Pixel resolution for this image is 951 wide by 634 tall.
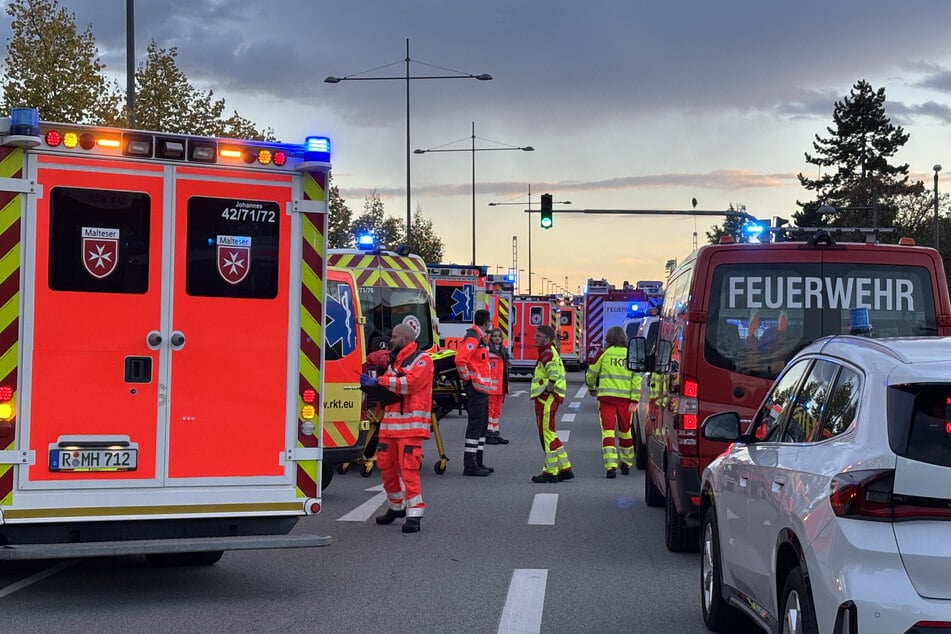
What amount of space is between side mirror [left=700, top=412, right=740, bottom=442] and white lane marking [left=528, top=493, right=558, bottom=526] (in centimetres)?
559

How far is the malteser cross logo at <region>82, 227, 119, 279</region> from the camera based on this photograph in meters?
8.20

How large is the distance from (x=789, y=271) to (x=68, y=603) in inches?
209

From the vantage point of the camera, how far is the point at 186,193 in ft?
27.8

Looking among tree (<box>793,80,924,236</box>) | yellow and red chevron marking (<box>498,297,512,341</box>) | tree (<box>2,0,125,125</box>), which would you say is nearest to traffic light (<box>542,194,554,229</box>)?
yellow and red chevron marking (<box>498,297,512,341</box>)

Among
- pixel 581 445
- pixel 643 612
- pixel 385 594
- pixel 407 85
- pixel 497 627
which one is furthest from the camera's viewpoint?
pixel 407 85

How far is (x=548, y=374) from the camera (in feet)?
50.1

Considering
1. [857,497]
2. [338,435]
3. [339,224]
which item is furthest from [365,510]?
[339,224]

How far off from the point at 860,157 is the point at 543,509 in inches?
2966

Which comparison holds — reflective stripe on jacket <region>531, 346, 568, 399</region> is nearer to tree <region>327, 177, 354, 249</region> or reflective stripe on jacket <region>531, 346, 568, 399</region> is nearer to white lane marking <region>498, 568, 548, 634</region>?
white lane marking <region>498, 568, 548, 634</region>

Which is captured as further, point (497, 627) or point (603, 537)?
point (603, 537)

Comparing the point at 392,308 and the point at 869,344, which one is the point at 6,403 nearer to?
the point at 869,344

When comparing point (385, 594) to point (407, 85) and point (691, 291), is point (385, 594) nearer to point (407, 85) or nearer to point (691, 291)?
point (691, 291)

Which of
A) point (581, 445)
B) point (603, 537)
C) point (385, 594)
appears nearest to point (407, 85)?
point (581, 445)

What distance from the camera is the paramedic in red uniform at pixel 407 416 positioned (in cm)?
1137
